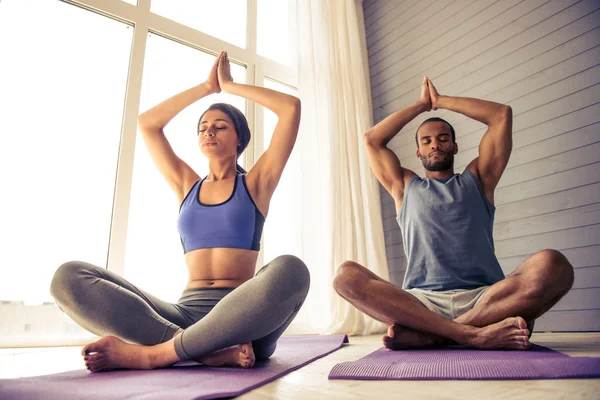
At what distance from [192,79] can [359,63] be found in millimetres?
1258

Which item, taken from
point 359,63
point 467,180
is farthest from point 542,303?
point 359,63

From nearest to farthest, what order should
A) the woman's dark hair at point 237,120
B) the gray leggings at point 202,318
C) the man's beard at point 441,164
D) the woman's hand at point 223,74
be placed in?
the gray leggings at point 202,318
the woman's dark hair at point 237,120
the woman's hand at point 223,74
the man's beard at point 441,164

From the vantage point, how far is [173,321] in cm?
116

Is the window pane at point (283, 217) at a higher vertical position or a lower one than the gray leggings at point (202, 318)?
higher

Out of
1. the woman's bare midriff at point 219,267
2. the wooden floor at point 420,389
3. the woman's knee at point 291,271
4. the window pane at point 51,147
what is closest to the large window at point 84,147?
the window pane at point 51,147

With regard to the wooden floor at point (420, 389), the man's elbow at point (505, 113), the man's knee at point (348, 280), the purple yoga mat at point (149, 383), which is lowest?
the wooden floor at point (420, 389)

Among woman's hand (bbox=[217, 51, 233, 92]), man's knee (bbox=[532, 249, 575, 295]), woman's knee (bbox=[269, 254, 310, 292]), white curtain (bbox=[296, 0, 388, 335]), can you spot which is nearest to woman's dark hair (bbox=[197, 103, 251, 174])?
woman's hand (bbox=[217, 51, 233, 92])

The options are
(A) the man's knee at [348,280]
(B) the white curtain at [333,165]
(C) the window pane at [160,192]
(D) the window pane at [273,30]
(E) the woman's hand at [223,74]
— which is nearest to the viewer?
(A) the man's knee at [348,280]

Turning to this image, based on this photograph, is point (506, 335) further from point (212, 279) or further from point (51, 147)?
point (51, 147)

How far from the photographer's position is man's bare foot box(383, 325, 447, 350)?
1314 mm

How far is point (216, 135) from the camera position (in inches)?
56.6

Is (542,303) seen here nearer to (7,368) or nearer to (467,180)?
(467,180)

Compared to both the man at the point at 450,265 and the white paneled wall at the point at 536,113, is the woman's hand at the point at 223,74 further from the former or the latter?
the white paneled wall at the point at 536,113

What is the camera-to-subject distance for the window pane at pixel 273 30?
323 cm
